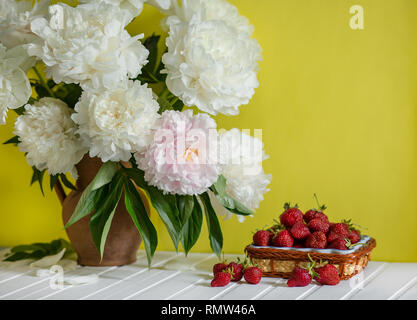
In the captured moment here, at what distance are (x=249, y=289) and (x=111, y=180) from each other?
0.41 metres

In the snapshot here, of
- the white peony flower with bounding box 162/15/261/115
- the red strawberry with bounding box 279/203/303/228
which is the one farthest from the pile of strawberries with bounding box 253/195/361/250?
the white peony flower with bounding box 162/15/261/115

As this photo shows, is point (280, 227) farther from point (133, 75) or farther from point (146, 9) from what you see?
point (146, 9)

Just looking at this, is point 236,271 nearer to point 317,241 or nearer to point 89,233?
point 317,241

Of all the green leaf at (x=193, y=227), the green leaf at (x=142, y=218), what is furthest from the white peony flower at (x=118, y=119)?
the green leaf at (x=193, y=227)

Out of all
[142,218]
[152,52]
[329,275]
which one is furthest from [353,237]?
[152,52]

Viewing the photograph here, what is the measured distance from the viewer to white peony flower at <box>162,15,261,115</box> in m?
1.23

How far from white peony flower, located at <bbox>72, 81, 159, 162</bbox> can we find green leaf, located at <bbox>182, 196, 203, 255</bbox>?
0.71 ft

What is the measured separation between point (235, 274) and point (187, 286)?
0.11m

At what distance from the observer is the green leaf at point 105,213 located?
1.25m

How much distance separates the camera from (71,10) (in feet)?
3.96

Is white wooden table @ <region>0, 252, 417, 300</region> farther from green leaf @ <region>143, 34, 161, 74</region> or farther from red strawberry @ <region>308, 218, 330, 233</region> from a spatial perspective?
green leaf @ <region>143, 34, 161, 74</region>

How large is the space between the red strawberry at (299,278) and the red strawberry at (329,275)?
0.09ft
